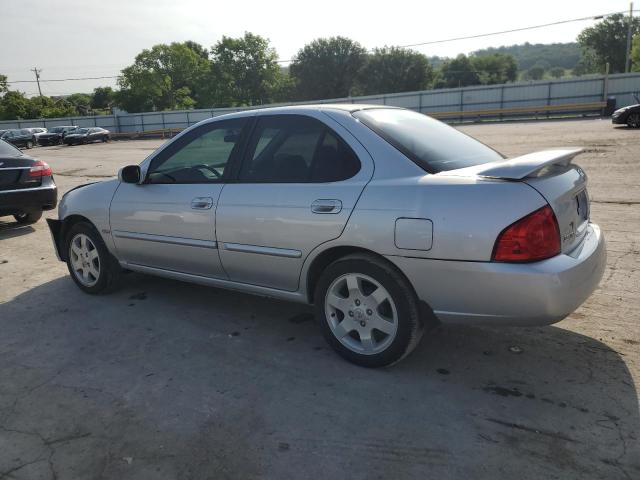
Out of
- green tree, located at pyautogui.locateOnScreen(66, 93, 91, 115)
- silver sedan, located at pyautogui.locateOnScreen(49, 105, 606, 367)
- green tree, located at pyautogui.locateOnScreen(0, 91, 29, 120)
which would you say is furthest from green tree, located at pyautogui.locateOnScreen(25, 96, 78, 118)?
silver sedan, located at pyautogui.locateOnScreen(49, 105, 606, 367)

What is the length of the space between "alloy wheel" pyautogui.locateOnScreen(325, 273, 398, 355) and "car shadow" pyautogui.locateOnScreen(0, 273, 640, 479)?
180 millimetres

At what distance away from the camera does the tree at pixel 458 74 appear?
99250 millimetres

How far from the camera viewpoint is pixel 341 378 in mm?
3283

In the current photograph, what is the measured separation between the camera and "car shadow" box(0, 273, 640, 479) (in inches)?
98.8

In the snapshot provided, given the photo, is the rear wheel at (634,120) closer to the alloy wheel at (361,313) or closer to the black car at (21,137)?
the alloy wheel at (361,313)

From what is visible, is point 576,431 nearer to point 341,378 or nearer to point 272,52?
point 341,378

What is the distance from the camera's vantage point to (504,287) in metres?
2.81

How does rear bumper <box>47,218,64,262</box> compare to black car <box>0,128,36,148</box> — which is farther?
black car <box>0,128,36,148</box>

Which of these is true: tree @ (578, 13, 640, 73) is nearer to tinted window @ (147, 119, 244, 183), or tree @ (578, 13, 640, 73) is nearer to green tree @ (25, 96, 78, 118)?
green tree @ (25, 96, 78, 118)

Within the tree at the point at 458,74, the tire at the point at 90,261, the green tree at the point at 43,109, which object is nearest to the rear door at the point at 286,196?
the tire at the point at 90,261

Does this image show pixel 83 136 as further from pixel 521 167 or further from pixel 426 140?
pixel 521 167

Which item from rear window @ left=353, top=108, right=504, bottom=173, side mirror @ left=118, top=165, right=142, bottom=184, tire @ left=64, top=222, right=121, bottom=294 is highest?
rear window @ left=353, top=108, right=504, bottom=173

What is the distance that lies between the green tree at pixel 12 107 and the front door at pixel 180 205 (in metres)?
78.8

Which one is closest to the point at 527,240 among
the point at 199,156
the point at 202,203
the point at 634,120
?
the point at 202,203
